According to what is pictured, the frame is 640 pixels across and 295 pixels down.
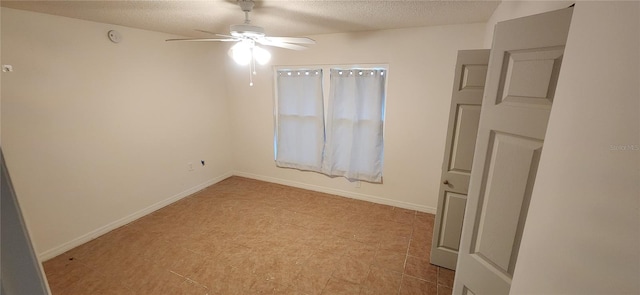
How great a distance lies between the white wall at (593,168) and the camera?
0.51 metres

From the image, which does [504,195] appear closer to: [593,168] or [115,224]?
[593,168]

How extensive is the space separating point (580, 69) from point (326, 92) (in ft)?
9.62

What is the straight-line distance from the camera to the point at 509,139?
→ 3.55 feet

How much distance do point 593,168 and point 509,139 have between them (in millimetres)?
514

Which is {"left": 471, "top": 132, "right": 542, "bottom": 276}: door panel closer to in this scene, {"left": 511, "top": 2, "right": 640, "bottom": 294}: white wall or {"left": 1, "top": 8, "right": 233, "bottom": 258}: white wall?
{"left": 511, "top": 2, "right": 640, "bottom": 294}: white wall

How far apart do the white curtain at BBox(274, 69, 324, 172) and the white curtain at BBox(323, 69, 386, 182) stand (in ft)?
0.61

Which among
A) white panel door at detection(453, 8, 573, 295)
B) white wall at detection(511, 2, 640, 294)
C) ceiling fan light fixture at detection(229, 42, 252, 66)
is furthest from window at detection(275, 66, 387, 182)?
white wall at detection(511, 2, 640, 294)

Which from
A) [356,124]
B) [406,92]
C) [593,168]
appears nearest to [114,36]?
[356,124]

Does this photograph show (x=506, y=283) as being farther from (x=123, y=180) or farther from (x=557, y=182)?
(x=123, y=180)

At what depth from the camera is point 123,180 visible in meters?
2.98

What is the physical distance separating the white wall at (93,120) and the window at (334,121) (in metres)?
1.29

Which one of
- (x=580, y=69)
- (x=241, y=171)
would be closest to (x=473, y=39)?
(x=580, y=69)

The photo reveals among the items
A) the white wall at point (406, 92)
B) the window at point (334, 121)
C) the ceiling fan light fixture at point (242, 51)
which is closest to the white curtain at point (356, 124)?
the window at point (334, 121)

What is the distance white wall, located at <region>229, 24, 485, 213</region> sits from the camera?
281 cm
